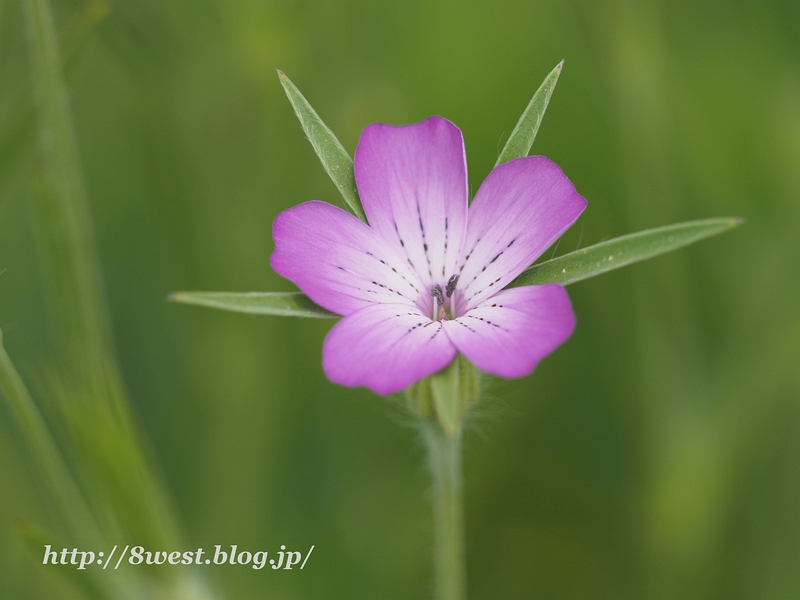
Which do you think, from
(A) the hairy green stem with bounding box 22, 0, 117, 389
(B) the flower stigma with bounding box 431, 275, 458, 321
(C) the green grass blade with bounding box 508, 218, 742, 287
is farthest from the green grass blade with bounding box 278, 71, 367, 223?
(A) the hairy green stem with bounding box 22, 0, 117, 389

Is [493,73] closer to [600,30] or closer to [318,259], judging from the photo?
[600,30]

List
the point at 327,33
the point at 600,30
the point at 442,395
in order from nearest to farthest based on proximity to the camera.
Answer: the point at 442,395 → the point at 600,30 → the point at 327,33

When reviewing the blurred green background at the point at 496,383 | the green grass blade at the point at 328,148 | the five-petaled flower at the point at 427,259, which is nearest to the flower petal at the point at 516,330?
the five-petaled flower at the point at 427,259

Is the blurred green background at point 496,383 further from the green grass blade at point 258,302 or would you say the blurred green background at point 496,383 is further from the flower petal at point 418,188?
the green grass blade at point 258,302

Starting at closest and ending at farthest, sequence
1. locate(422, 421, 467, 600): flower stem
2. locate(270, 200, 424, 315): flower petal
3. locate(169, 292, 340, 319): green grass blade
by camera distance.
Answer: locate(169, 292, 340, 319): green grass blade, locate(270, 200, 424, 315): flower petal, locate(422, 421, 467, 600): flower stem

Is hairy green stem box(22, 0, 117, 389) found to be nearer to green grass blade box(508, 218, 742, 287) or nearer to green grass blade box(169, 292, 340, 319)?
green grass blade box(169, 292, 340, 319)

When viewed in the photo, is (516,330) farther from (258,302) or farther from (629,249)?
(258,302)

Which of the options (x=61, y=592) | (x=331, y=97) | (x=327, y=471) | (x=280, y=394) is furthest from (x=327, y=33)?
(x=61, y=592)
